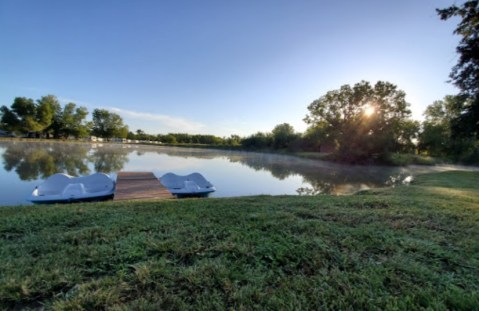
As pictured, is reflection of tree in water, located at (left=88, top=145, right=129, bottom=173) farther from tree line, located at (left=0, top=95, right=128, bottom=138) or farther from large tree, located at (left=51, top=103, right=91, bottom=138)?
large tree, located at (left=51, top=103, right=91, bottom=138)

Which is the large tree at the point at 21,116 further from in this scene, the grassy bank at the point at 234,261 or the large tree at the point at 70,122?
the grassy bank at the point at 234,261

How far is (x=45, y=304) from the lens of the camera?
1.56 m

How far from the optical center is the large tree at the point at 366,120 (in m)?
25.1

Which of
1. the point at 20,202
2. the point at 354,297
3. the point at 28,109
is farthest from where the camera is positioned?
the point at 28,109

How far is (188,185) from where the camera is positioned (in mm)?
8500

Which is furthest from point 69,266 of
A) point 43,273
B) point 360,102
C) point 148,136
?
point 148,136

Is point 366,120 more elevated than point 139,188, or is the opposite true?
point 366,120

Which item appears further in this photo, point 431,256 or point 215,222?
point 215,222

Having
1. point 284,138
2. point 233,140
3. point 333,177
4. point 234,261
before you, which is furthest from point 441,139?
point 233,140

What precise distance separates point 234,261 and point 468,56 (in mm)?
8910

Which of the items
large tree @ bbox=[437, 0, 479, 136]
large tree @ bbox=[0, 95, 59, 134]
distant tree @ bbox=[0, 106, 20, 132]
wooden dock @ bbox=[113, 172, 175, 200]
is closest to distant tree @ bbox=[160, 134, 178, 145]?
large tree @ bbox=[0, 95, 59, 134]

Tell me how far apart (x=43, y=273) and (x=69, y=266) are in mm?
189

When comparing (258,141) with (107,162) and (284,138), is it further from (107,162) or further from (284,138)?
(107,162)

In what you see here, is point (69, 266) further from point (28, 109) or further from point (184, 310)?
point (28, 109)
